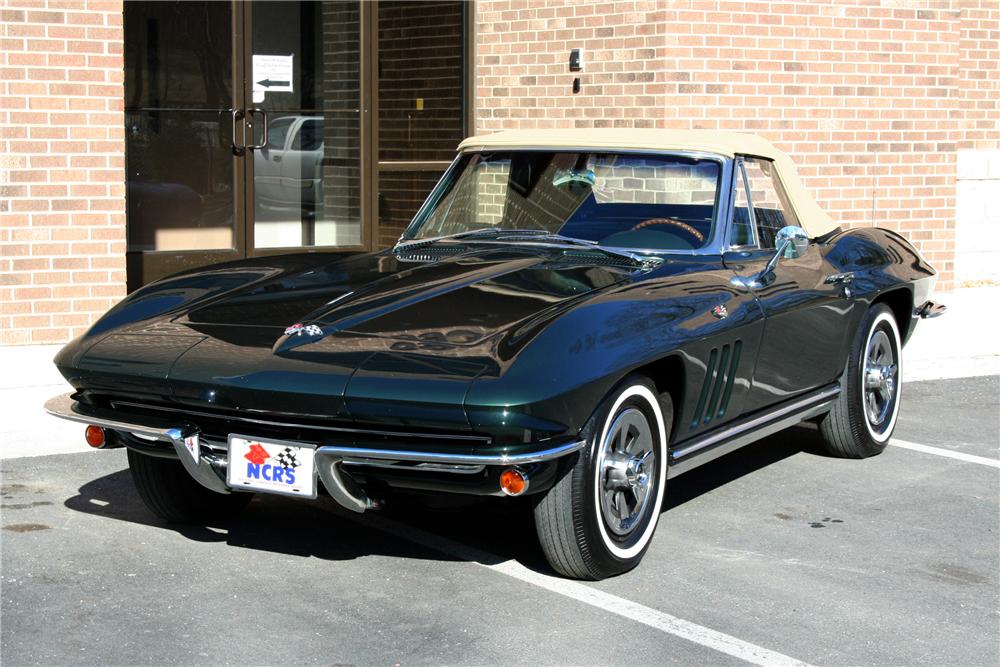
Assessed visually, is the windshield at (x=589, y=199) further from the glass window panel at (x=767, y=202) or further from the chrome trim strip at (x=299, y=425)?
the chrome trim strip at (x=299, y=425)

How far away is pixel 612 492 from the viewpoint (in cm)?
488

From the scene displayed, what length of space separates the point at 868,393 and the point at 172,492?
136 inches

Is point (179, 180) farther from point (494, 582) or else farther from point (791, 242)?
point (494, 582)

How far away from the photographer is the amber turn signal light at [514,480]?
4391mm

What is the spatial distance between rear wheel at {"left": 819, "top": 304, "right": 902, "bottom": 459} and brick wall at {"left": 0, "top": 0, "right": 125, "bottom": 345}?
5.25 metres

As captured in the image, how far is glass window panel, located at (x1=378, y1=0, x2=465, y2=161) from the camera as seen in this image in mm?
12227

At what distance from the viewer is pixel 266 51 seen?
11492 millimetres

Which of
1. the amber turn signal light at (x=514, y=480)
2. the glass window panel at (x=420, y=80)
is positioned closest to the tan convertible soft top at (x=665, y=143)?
the amber turn signal light at (x=514, y=480)

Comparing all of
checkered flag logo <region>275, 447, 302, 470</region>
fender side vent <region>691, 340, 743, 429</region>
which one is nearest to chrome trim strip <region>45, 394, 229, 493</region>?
checkered flag logo <region>275, 447, 302, 470</region>

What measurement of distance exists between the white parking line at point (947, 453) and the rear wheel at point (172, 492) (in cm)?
357

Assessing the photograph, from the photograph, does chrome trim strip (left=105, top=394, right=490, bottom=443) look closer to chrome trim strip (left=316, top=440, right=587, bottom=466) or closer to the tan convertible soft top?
chrome trim strip (left=316, top=440, right=587, bottom=466)

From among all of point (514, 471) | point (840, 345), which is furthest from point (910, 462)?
point (514, 471)

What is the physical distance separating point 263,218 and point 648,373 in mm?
7124

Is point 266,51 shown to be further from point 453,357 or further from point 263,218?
point 453,357
